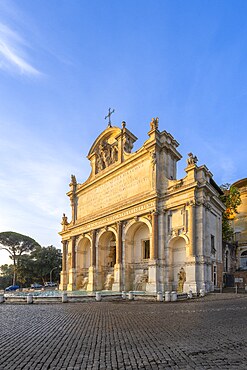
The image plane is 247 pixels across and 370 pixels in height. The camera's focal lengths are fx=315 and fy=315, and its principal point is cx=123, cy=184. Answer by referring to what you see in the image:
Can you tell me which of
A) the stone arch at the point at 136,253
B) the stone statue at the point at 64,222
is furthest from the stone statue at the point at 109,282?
the stone statue at the point at 64,222

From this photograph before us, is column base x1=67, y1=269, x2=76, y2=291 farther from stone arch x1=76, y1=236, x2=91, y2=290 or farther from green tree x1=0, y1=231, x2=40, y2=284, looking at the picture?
green tree x1=0, y1=231, x2=40, y2=284

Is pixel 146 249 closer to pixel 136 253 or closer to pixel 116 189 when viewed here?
pixel 136 253

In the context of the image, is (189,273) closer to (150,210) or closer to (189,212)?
(189,212)

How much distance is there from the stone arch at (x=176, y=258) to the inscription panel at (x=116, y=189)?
6.32 metres

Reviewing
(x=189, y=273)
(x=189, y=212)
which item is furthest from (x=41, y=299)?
(x=189, y=212)

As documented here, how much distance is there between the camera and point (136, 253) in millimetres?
35656

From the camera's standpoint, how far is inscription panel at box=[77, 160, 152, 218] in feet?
114

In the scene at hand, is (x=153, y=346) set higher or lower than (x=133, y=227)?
lower

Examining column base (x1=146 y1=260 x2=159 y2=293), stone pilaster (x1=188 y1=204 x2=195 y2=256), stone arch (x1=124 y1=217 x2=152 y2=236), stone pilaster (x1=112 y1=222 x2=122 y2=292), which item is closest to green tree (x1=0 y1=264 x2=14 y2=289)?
stone pilaster (x1=112 y1=222 x2=122 y2=292)

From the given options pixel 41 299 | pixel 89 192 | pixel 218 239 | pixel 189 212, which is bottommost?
pixel 41 299

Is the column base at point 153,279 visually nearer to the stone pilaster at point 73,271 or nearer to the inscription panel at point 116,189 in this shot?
the inscription panel at point 116,189

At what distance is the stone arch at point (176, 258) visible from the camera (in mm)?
29734

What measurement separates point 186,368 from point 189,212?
74.5 ft

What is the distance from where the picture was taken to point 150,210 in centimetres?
3162
